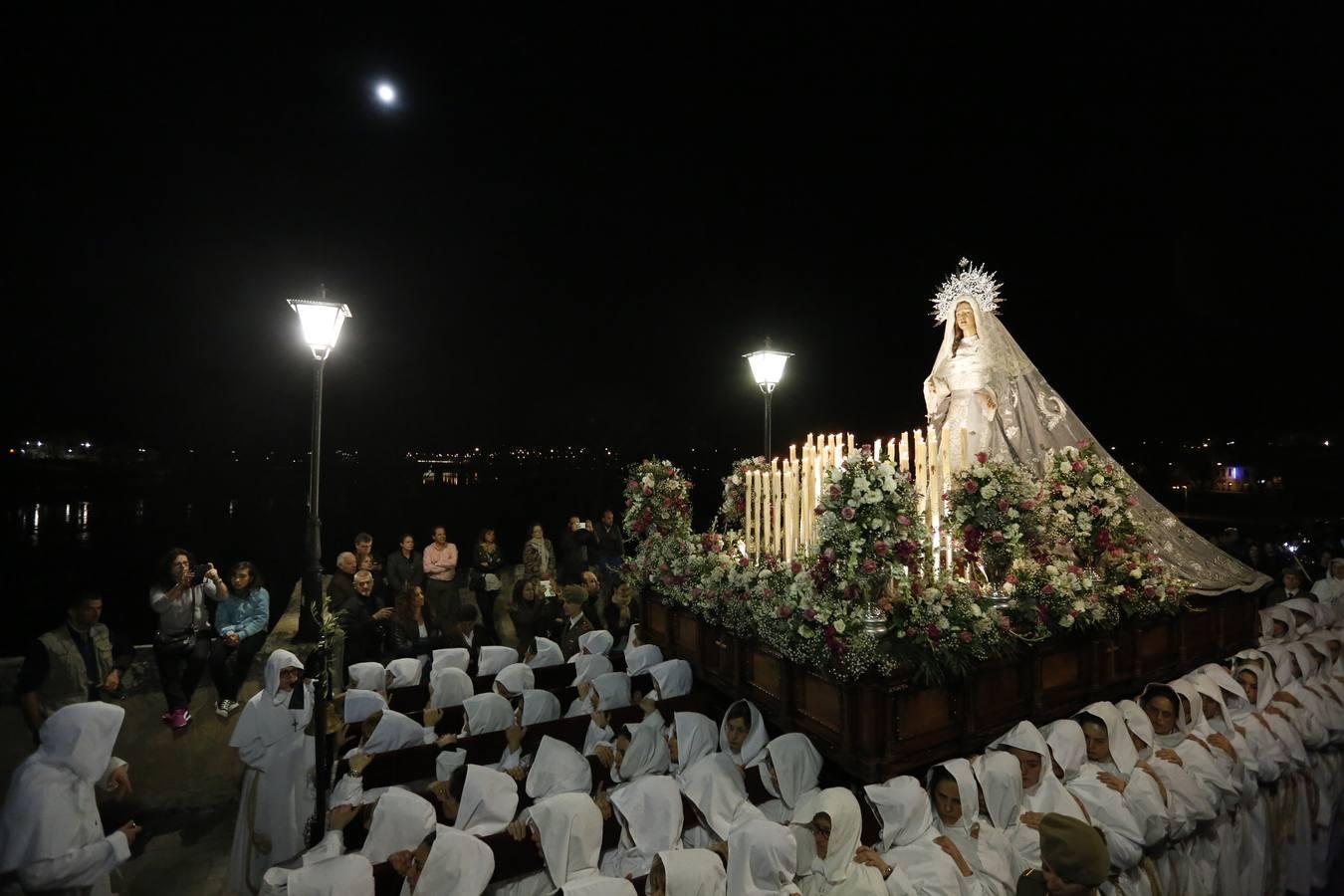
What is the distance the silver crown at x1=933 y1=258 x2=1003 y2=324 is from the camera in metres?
9.41

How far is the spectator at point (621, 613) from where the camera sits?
1050cm

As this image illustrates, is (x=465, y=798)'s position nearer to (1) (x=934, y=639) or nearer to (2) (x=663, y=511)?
(1) (x=934, y=639)

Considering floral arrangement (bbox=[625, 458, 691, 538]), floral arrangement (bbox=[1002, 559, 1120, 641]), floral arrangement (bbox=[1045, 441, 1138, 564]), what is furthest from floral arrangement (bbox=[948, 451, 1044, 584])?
floral arrangement (bbox=[625, 458, 691, 538])

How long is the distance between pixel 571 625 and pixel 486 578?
1946 mm

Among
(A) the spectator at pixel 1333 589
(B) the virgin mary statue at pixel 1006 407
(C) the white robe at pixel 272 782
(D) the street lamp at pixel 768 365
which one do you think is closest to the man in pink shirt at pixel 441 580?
(C) the white robe at pixel 272 782

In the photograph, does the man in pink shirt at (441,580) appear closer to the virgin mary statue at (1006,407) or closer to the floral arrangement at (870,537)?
the floral arrangement at (870,537)

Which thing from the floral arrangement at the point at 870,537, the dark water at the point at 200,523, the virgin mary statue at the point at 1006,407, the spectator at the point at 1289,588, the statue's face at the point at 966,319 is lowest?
the dark water at the point at 200,523

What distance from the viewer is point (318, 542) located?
698 cm

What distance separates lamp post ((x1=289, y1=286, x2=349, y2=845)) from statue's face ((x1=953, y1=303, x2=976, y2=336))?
8.16 metres

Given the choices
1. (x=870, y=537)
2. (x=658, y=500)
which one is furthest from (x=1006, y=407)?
(x=658, y=500)

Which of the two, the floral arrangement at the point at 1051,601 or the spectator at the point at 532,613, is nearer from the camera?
the floral arrangement at the point at 1051,601

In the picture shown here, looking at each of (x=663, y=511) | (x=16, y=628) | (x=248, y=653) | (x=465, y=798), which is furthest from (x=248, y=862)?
(x=16, y=628)

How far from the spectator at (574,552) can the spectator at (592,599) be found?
2.17 ft

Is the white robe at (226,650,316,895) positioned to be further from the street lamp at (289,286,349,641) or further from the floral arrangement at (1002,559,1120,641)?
the floral arrangement at (1002,559,1120,641)
